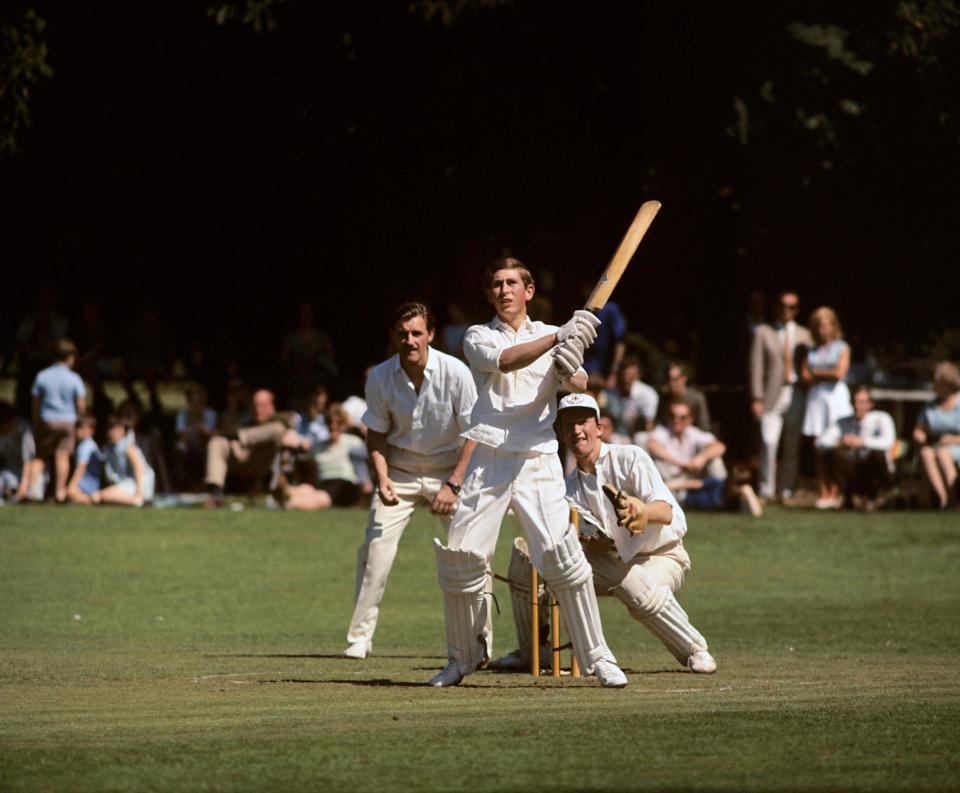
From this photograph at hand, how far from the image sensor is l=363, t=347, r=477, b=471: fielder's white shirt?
38.2 ft

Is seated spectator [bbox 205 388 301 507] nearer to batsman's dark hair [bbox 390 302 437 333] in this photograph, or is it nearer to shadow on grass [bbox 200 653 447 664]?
shadow on grass [bbox 200 653 447 664]

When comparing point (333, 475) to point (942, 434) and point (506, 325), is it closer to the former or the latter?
point (942, 434)

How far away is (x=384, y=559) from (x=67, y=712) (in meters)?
3.38

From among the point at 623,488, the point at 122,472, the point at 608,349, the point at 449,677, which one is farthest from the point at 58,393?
the point at 449,677

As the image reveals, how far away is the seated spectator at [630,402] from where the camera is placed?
70.4 feet

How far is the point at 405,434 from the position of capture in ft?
38.8

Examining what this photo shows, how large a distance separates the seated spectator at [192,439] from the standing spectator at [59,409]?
1897 millimetres

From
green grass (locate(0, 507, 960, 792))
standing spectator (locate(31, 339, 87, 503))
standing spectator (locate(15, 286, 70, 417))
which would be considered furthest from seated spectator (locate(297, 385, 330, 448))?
standing spectator (locate(15, 286, 70, 417))

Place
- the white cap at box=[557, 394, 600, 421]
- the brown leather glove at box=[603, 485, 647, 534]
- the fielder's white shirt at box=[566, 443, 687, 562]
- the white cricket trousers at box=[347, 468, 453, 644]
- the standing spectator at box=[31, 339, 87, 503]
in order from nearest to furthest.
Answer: the brown leather glove at box=[603, 485, 647, 534]
the white cap at box=[557, 394, 600, 421]
the fielder's white shirt at box=[566, 443, 687, 562]
the white cricket trousers at box=[347, 468, 453, 644]
the standing spectator at box=[31, 339, 87, 503]

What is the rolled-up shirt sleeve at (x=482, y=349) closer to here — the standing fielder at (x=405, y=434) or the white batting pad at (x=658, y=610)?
the white batting pad at (x=658, y=610)

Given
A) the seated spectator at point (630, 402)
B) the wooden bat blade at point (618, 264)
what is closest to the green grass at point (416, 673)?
the seated spectator at point (630, 402)

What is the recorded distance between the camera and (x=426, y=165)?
26547 mm

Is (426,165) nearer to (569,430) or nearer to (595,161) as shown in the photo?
(595,161)

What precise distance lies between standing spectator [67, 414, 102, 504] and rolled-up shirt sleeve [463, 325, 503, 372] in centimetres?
1254
